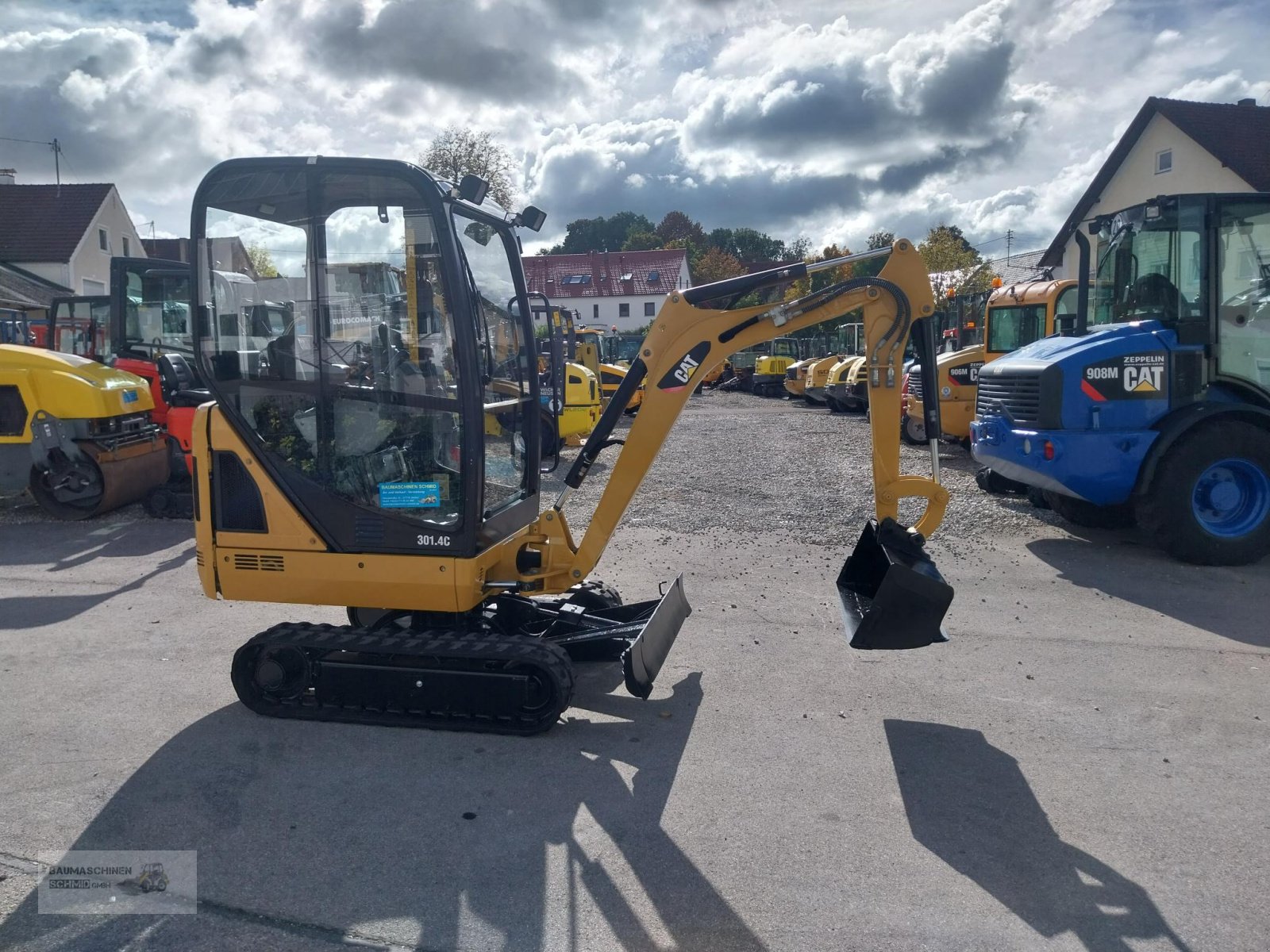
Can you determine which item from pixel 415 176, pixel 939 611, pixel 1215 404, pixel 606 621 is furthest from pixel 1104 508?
pixel 415 176

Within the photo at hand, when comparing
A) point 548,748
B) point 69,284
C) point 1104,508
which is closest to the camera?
point 548,748

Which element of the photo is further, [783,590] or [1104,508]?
[1104,508]

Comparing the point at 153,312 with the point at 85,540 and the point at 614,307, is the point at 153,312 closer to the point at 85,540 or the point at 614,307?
the point at 85,540

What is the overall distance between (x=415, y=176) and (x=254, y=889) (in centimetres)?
324

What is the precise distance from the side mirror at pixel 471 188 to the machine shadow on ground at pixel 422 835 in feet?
8.91

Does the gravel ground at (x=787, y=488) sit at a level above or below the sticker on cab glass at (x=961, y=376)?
below

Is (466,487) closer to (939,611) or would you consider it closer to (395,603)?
(395,603)

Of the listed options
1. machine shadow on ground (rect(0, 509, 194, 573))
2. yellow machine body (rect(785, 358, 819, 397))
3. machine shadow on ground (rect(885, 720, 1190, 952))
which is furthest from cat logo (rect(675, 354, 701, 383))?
yellow machine body (rect(785, 358, 819, 397))

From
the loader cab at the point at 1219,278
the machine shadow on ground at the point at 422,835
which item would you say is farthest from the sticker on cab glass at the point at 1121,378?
the machine shadow on ground at the point at 422,835

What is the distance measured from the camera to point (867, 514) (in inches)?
397

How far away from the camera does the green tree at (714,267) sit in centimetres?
7269

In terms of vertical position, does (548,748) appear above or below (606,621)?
below

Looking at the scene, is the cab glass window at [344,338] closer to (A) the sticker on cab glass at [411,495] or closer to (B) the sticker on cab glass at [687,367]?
(A) the sticker on cab glass at [411,495]

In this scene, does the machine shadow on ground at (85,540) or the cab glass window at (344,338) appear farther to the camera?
the machine shadow on ground at (85,540)
